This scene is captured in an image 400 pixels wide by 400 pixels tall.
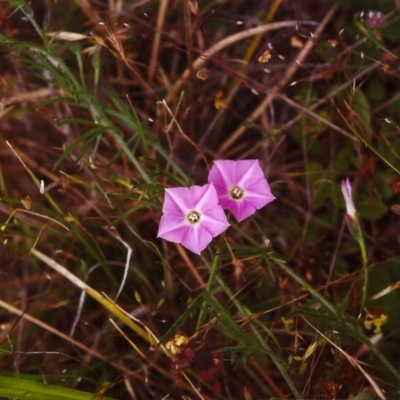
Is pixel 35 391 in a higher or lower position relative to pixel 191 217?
lower

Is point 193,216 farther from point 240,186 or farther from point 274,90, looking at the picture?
point 274,90

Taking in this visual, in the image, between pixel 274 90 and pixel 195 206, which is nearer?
pixel 195 206

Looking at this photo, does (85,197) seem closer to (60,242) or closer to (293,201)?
(60,242)

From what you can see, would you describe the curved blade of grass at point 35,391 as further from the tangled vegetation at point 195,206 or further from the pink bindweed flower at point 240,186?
the pink bindweed flower at point 240,186

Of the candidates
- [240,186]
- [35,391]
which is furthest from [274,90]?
[35,391]

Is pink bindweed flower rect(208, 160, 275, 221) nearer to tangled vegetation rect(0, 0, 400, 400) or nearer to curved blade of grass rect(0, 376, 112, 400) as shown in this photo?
tangled vegetation rect(0, 0, 400, 400)

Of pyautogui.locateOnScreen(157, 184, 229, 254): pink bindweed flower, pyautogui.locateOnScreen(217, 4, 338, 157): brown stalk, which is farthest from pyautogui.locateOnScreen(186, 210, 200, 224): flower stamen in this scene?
pyautogui.locateOnScreen(217, 4, 338, 157): brown stalk

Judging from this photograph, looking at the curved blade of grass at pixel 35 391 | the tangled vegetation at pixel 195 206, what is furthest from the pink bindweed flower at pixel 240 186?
the curved blade of grass at pixel 35 391
